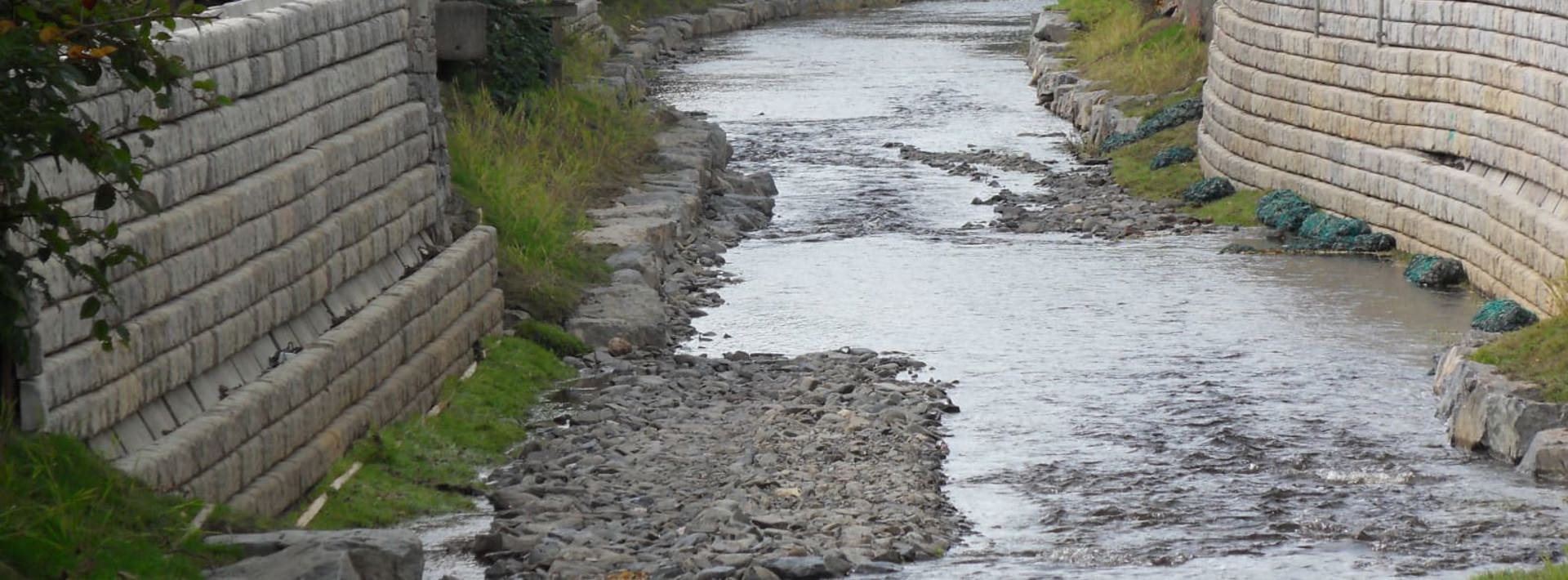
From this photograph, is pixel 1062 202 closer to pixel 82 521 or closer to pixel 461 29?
pixel 461 29

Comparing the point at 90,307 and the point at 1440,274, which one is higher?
the point at 90,307

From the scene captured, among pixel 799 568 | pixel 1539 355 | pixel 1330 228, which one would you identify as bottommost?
pixel 1330 228

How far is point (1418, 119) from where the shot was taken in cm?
1805

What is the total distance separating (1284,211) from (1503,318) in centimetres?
550

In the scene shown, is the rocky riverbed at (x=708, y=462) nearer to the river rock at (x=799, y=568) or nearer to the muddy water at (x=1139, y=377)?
the river rock at (x=799, y=568)

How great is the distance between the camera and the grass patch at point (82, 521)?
24.0 ft

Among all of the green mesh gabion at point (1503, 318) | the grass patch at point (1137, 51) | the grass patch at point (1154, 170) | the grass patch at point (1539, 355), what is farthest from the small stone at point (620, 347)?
the grass patch at point (1137, 51)

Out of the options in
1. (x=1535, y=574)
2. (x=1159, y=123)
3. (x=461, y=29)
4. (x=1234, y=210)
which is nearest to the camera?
(x=1535, y=574)

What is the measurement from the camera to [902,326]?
52.5 ft

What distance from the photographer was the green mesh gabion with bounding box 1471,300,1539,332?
14.5m

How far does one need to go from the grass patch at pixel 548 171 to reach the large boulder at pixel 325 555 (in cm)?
647

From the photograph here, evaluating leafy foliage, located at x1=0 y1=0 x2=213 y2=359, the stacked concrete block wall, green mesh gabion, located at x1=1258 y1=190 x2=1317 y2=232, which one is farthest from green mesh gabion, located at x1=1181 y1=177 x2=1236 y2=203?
leafy foliage, located at x1=0 y1=0 x2=213 y2=359

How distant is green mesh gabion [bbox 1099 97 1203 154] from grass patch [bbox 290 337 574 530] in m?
12.8

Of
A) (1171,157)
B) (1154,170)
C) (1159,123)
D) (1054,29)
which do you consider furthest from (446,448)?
(1054,29)
